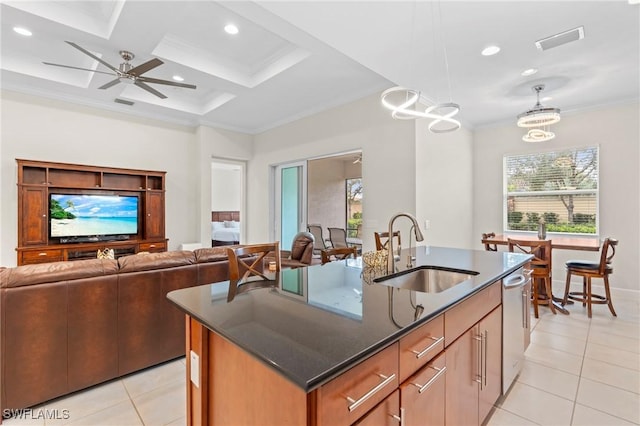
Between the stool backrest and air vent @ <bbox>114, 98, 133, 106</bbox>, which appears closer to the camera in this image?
the stool backrest

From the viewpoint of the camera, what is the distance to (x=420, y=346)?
3.89ft

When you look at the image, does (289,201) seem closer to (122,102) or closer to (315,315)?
(122,102)

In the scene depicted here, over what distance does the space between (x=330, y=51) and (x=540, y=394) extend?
12.2 ft

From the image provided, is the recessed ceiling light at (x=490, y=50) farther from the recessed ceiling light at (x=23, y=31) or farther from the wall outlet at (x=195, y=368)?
the recessed ceiling light at (x=23, y=31)

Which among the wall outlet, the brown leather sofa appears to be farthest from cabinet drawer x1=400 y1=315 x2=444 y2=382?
the brown leather sofa

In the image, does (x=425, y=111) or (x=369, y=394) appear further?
(x=425, y=111)

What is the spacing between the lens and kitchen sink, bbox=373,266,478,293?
6.47 ft

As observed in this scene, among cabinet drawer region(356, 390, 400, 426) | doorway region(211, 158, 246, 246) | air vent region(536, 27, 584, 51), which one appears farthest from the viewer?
doorway region(211, 158, 246, 246)

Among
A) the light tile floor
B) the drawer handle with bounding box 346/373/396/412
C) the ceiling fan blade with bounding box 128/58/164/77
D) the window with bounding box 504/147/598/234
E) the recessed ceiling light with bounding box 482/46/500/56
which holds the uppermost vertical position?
the recessed ceiling light with bounding box 482/46/500/56

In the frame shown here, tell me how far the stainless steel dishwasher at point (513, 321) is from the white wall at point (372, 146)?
76.8 inches

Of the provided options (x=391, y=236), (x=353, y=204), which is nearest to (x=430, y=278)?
(x=391, y=236)

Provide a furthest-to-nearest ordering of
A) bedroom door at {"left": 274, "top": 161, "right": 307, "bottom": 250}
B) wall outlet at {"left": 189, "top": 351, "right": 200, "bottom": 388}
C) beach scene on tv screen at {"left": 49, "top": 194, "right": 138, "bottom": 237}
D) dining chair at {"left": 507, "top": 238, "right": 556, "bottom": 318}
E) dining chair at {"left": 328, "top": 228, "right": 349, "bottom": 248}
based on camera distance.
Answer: dining chair at {"left": 328, "top": 228, "right": 349, "bottom": 248}, bedroom door at {"left": 274, "top": 161, "right": 307, "bottom": 250}, beach scene on tv screen at {"left": 49, "top": 194, "right": 138, "bottom": 237}, dining chair at {"left": 507, "top": 238, "right": 556, "bottom": 318}, wall outlet at {"left": 189, "top": 351, "right": 200, "bottom": 388}

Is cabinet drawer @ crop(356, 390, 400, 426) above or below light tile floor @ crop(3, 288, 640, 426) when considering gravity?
above

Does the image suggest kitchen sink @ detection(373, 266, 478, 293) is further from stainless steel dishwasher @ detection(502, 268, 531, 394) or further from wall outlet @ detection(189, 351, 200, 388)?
wall outlet @ detection(189, 351, 200, 388)
